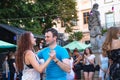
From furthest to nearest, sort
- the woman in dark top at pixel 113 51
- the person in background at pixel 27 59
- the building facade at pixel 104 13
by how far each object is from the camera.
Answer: the building facade at pixel 104 13
the woman in dark top at pixel 113 51
the person in background at pixel 27 59

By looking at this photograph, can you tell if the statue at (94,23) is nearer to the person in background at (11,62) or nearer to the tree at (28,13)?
the person in background at (11,62)

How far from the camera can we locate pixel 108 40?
6.46 metres

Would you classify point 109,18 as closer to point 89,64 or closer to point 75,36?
point 75,36

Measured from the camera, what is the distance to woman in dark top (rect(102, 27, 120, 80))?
621 centimetres

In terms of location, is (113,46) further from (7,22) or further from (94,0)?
(94,0)

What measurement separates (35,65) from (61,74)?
0.46 metres

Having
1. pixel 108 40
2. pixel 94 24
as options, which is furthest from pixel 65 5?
pixel 108 40

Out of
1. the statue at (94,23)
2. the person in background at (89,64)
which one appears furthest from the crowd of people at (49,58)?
the statue at (94,23)

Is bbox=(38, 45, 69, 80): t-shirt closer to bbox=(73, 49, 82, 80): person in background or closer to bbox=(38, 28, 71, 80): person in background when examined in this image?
bbox=(38, 28, 71, 80): person in background

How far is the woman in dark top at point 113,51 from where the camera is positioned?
20.4ft

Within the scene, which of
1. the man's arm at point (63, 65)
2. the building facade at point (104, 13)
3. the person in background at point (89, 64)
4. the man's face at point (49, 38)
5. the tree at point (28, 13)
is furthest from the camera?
the building facade at point (104, 13)

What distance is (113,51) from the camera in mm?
6289

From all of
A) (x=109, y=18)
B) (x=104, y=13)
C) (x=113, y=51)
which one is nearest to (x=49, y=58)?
(x=113, y=51)

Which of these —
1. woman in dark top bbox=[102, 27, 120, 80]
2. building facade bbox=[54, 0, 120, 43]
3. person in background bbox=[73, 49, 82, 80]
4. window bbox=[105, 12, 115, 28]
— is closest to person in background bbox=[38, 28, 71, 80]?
woman in dark top bbox=[102, 27, 120, 80]
